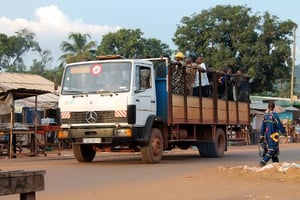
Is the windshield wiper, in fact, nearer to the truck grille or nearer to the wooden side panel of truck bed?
the truck grille

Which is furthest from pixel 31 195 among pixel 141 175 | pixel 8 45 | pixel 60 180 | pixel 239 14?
pixel 8 45

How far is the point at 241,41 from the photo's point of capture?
40688 mm

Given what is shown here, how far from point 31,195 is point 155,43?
46.6 meters

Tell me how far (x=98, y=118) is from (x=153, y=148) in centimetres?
178

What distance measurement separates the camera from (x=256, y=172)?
12141mm

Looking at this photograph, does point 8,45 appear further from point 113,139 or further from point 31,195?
point 31,195

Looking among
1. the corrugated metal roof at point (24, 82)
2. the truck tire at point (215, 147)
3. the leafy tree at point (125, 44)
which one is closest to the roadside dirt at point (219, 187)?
the truck tire at point (215, 147)

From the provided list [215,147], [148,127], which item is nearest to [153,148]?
[148,127]

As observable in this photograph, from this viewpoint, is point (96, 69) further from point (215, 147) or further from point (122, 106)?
point (215, 147)

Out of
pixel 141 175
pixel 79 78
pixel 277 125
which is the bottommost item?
pixel 141 175

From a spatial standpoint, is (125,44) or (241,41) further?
(125,44)

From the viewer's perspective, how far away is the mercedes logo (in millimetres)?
14766

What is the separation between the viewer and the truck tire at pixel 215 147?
63.1ft

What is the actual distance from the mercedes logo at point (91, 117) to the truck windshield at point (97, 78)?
589 mm
